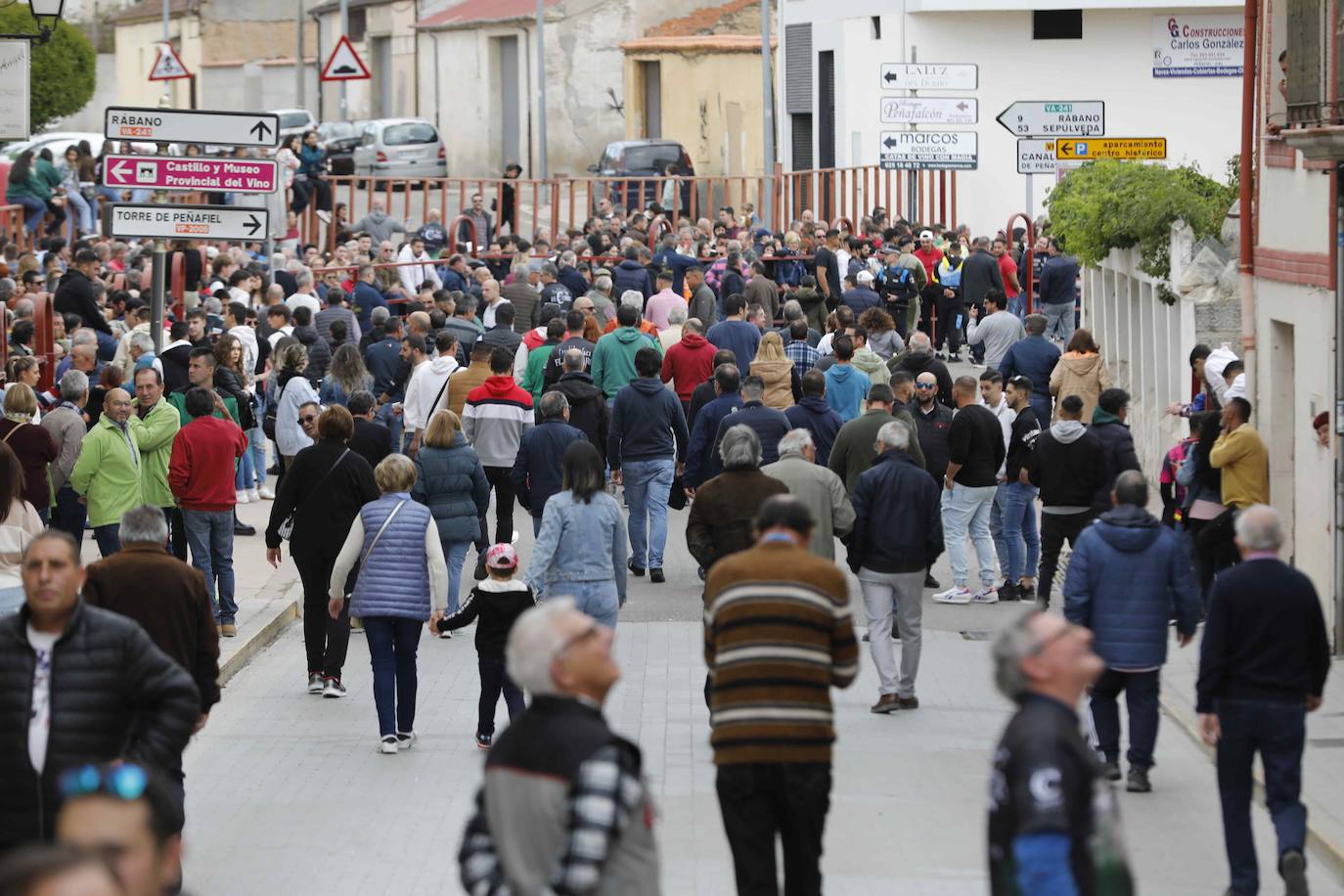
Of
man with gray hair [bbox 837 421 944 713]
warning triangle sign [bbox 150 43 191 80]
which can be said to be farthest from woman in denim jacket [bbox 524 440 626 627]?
warning triangle sign [bbox 150 43 191 80]

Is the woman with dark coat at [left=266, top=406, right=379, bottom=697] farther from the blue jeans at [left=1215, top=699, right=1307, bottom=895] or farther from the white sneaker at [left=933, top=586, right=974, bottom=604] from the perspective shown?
the blue jeans at [left=1215, top=699, right=1307, bottom=895]

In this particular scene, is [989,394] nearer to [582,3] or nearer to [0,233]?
[0,233]

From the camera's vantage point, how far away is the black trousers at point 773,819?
23.5 feet

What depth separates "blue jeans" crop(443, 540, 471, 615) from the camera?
46.0ft

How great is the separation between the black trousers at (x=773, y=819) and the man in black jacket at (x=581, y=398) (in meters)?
9.43

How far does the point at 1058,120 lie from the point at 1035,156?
448 millimetres

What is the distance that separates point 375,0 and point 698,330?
47805 millimetres

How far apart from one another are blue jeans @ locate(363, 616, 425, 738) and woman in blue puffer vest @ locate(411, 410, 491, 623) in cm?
219

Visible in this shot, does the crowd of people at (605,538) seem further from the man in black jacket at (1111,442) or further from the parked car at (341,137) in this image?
the parked car at (341,137)

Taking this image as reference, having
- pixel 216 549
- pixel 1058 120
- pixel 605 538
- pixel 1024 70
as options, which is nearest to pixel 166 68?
pixel 1024 70

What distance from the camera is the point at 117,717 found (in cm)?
672

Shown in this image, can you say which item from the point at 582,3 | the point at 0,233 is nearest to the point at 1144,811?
the point at 0,233

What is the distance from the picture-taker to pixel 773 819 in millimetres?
7285

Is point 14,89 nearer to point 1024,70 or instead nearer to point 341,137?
point 1024,70
